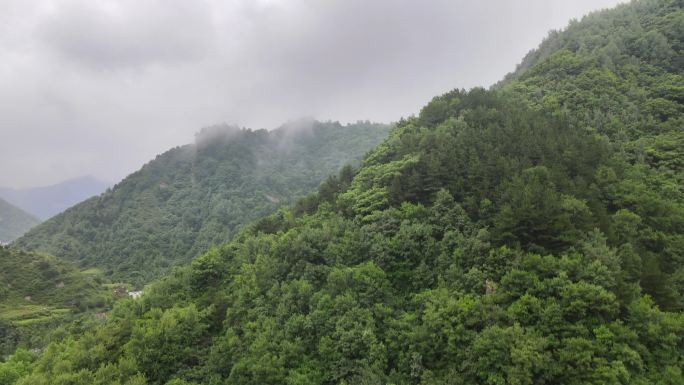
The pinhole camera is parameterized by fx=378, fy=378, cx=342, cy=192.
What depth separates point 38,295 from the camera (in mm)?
83500

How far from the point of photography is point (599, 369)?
66.9 feet

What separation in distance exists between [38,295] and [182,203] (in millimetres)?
62242

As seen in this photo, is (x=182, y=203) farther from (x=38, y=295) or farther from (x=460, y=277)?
(x=460, y=277)

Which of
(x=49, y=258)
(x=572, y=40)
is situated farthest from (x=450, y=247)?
(x=49, y=258)

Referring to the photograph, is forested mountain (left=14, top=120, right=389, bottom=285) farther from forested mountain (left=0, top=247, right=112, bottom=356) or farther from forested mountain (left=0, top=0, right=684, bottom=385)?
forested mountain (left=0, top=0, right=684, bottom=385)

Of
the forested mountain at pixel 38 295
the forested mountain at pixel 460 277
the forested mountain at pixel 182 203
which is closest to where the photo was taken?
the forested mountain at pixel 460 277

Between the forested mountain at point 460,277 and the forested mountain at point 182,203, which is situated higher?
the forested mountain at point 182,203

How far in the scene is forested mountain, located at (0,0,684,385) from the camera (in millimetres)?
22891

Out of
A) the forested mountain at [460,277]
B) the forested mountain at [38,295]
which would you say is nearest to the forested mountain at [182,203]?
the forested mountain at [38,295]

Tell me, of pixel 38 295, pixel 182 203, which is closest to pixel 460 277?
pixel 38 295

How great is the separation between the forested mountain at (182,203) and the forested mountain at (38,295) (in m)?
17.1

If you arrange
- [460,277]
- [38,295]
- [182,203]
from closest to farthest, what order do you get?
[460,277], [38,295], [182,203]

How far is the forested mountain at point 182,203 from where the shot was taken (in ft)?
397

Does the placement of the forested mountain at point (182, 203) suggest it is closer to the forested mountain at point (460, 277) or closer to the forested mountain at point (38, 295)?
the forested mountain at point (38, 295)
